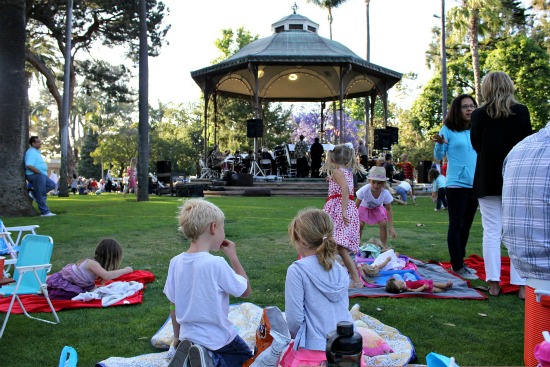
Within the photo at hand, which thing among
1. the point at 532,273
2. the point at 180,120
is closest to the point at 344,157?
the point at 532,273

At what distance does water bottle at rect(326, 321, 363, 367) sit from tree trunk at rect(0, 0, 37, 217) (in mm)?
11777

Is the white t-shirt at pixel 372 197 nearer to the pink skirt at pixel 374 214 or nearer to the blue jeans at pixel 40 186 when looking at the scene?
the pink skirt at pixel 374 214

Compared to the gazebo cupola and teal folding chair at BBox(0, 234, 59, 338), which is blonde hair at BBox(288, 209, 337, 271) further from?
the gazebo cupola

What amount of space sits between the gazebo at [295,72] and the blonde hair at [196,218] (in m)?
18.9

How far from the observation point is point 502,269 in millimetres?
6055

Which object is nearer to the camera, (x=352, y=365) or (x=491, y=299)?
(x=352, y=365)

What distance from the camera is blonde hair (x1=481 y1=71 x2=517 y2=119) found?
463 cm

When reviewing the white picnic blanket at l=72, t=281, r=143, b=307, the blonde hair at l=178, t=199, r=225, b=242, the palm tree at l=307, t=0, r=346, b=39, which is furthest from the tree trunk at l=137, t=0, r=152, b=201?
the palm tree at l=307, t=0, r=346, b=39

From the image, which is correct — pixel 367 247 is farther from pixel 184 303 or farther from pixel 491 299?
pixel 184 303

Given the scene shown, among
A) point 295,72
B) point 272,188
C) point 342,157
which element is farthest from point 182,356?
point 295,72

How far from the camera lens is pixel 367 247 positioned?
6508 millimetres

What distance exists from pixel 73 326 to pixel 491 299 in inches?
143

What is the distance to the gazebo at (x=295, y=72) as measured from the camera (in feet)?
71.1

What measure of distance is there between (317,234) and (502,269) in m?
4.08
